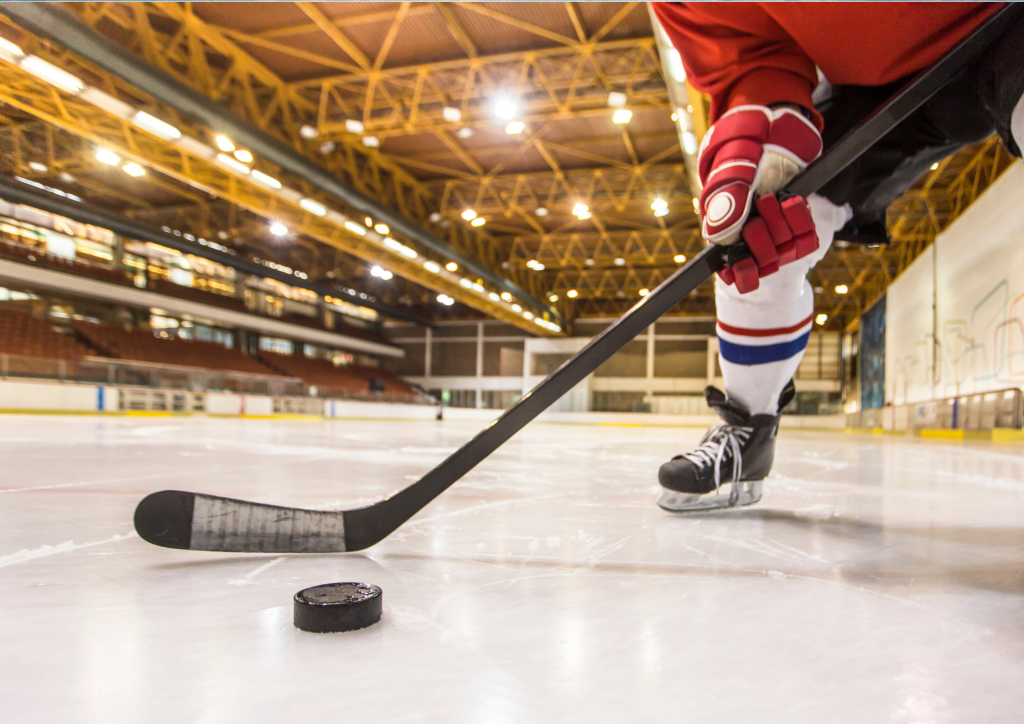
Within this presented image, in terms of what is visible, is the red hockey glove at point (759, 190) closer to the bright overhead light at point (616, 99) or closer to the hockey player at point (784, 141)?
the hockey player at point (784, 141)

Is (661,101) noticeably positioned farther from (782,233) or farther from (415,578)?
(415,578)

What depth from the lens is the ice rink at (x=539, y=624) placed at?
383mm

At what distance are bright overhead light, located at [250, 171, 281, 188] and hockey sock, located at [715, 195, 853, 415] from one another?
845cm

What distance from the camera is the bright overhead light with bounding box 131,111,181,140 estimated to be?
649 cm

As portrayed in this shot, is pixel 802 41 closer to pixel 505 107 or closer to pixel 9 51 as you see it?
pixel 9 51

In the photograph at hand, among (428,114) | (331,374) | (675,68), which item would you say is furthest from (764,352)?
(331,374)

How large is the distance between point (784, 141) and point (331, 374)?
2495cm

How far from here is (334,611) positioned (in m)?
0.50

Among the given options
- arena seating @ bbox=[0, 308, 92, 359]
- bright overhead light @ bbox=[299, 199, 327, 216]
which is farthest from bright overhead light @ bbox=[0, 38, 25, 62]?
bright overhead light @ bbox=[299, 199, 327, 216]

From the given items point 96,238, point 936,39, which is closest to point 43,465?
point 96,238

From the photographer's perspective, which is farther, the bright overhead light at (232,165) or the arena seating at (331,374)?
the arena seating at (331,374)

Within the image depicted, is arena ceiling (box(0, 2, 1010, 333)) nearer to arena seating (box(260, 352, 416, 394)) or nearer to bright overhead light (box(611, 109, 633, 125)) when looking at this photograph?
bright overhead light (box(611, 109, 633, 125))

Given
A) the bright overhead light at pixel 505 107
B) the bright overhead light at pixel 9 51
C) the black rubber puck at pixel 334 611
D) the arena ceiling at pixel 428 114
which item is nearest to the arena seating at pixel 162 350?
the arena ceiling at pixel 428 114

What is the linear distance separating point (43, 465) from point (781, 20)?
219 centimetres
